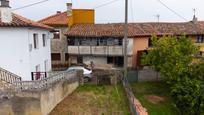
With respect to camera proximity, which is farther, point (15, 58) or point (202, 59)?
point (202, 59)

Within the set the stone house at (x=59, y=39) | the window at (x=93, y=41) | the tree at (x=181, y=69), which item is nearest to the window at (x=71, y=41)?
the stone house at (x=59, y=39)

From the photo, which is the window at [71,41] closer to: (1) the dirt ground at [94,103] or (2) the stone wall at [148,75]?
(2) the stone wall at [148,75]

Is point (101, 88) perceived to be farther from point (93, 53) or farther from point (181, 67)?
point (93, 53)

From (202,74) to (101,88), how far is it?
8.61m

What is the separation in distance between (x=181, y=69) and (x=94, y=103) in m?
8.28

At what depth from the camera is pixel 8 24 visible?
1587cm

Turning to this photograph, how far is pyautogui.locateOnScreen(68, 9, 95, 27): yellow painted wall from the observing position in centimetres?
3498

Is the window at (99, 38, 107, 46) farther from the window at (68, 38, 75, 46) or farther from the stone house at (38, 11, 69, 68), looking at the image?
the stone house at (38, 11, 69, 68)

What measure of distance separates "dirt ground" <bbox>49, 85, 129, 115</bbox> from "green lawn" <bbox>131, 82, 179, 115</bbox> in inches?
98.5

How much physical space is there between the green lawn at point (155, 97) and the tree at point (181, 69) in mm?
1119

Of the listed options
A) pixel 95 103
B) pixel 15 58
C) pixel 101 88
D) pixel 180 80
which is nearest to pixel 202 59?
pixel 180 80

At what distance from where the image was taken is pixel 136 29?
31.8 metres

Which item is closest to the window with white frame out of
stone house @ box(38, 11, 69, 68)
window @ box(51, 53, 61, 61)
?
stone house @ box(38, 11, 69, 68)

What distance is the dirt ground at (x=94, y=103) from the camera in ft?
49.4
